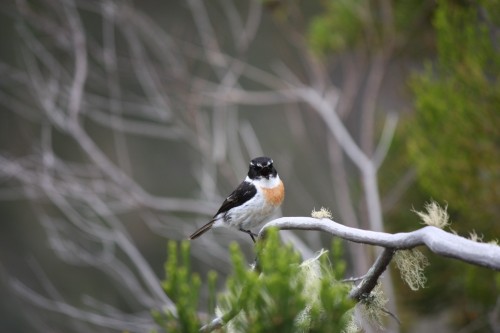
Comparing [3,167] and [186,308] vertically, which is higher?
[3,167]

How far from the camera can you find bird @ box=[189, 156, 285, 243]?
3869 mm

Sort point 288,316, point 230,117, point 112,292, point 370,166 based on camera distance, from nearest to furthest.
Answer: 1. point 288,316
2. point 370,166
3. point 230,117
4. point 112,292

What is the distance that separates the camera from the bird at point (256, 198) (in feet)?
12.7

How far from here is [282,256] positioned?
154cm

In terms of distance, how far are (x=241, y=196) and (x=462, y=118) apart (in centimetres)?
154

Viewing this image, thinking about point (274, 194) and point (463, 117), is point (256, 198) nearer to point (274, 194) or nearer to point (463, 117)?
point (274, 194)

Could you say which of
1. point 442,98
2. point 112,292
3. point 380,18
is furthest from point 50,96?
point 112,292

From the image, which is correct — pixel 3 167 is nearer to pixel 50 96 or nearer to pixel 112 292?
pixel 50 96

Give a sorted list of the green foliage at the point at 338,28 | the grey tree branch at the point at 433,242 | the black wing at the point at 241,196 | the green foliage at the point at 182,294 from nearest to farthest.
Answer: the grey tree branch at the point at 433,242, the green foliage at the point at 182,294, the black wing at the point at 241,196, the green foliage at the point at 338,28

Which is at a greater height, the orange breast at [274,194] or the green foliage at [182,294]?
the orange breast at [274,194]

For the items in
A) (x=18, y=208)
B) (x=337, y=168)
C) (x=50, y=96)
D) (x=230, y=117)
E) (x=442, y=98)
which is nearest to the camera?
(x=442, y=98)

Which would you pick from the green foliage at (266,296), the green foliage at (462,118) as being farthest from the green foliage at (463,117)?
the green foliage at (266,296)

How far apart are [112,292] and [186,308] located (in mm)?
8099

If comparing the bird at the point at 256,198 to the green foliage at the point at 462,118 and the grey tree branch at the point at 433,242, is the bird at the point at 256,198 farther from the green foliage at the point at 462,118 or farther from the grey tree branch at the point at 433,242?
the grey tree branch at the point at 433,242
